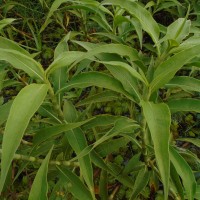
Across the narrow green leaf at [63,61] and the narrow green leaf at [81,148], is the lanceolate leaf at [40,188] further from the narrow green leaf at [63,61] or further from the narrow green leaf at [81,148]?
the narrow green leaf at [63,61]

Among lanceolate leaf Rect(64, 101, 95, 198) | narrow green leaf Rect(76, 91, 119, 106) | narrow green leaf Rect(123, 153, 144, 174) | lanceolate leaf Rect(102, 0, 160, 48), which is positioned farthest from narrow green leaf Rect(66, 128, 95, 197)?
lanceolate leaf Rect(102, 0, 160, 48)

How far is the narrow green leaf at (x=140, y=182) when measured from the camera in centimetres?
121

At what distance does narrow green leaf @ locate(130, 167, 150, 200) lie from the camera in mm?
1213

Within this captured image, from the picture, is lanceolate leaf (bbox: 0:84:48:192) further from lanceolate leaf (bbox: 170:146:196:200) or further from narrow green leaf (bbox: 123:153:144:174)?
narrow green leaf (bbox: 123:153:144:174)

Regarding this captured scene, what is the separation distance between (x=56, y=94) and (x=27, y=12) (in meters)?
1.66

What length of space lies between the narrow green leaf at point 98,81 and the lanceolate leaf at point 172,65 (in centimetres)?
11

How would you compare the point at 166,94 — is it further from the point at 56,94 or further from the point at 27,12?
the point at 27,12

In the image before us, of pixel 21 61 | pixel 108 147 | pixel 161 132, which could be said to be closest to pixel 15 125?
pixel 21 61

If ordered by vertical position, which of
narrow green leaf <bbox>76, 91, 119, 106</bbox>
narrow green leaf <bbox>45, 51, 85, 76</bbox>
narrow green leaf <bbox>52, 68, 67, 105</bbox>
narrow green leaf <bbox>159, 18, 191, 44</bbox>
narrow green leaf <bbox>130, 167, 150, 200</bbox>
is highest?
narrow green leaf <bbox>159, 18, 191, 44</bbox>

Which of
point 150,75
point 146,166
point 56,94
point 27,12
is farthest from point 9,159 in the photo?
point 27,12

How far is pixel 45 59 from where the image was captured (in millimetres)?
2438

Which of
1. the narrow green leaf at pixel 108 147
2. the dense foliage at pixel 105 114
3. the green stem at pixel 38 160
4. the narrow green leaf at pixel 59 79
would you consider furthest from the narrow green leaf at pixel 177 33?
the green stem at pixel 38 160

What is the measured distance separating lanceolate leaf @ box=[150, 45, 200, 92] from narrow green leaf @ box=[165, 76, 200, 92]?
132mm

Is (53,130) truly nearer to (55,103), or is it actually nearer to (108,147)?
(55,103)
